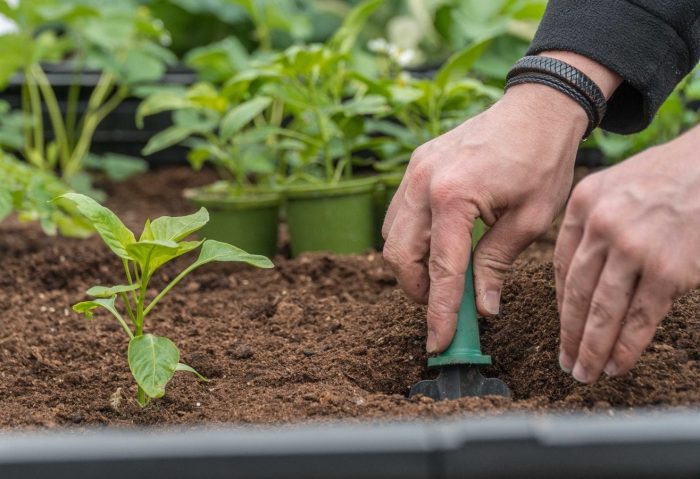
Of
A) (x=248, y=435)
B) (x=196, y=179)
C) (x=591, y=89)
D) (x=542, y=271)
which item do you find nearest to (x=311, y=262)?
(x=542, y=271)

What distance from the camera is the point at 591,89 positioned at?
1.08 m

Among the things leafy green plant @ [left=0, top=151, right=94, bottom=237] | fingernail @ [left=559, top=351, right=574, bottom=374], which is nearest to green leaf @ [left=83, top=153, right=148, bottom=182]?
leafy green plant @ [left=0, top=151, right=94, bottom=237]

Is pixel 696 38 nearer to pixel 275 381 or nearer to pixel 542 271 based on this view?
pixel 542 271

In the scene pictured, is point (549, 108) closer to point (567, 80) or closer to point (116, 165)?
point (567, 80)

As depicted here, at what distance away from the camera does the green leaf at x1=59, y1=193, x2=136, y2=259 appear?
42.7 inches

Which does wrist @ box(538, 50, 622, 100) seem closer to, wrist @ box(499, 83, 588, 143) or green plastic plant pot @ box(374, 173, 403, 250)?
wrist @ box(499, 83, 588, 143)

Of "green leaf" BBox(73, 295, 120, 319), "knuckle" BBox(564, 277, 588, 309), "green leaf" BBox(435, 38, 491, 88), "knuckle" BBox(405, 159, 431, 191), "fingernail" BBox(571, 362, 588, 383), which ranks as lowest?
"fingernail" BBox(571, 362, 588, 383)

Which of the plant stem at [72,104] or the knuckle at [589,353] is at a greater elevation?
the plant stem at [72,104]

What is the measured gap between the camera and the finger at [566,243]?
35.7 inches

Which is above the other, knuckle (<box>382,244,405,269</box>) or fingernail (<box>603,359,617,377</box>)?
knuckle (<box>382,244,405,269</box>)

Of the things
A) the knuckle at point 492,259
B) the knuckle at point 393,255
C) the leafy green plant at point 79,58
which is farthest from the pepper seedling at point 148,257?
the leafy green plant at point 79,58

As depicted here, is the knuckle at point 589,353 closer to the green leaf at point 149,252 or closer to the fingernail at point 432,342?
the fingernail at point 432,342

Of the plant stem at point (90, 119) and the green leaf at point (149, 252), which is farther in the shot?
the plant stem at point (90, 119)

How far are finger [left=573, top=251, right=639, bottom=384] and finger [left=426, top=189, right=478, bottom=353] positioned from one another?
175mm
